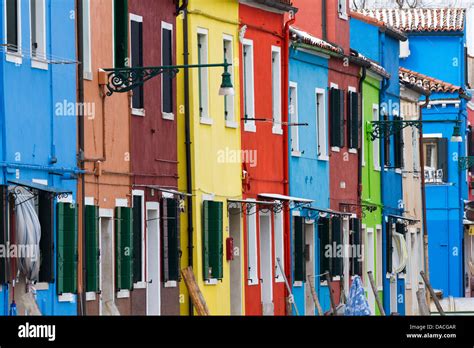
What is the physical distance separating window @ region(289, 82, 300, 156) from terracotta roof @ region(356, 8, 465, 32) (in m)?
21.7

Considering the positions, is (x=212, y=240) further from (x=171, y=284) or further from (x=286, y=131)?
(x=286, y=131)

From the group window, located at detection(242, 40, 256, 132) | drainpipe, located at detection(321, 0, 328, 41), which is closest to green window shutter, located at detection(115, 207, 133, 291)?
window, located at detection(242, 40, 256, 132)

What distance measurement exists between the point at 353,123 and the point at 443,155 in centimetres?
1992

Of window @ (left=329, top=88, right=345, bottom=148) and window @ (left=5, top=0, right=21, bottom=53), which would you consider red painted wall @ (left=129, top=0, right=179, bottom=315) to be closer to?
window @ (left=5, top=0, right=21, bottom=53)

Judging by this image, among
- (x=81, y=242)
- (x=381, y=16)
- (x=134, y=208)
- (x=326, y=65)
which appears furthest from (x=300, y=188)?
(x=381, y=16)

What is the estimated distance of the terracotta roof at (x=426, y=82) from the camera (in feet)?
183

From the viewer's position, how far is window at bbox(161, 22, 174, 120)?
31.0 metres

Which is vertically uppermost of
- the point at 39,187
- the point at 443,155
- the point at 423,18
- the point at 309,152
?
the point at 423,18

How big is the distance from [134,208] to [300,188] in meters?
11.3

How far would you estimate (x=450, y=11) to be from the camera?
63.2m

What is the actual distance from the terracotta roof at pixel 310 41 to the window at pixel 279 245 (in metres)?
4.15

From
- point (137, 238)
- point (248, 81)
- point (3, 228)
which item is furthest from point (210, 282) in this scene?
point (3, 228)

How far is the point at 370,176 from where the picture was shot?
157 feet

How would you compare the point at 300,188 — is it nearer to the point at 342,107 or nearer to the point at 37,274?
the point at 342,107
